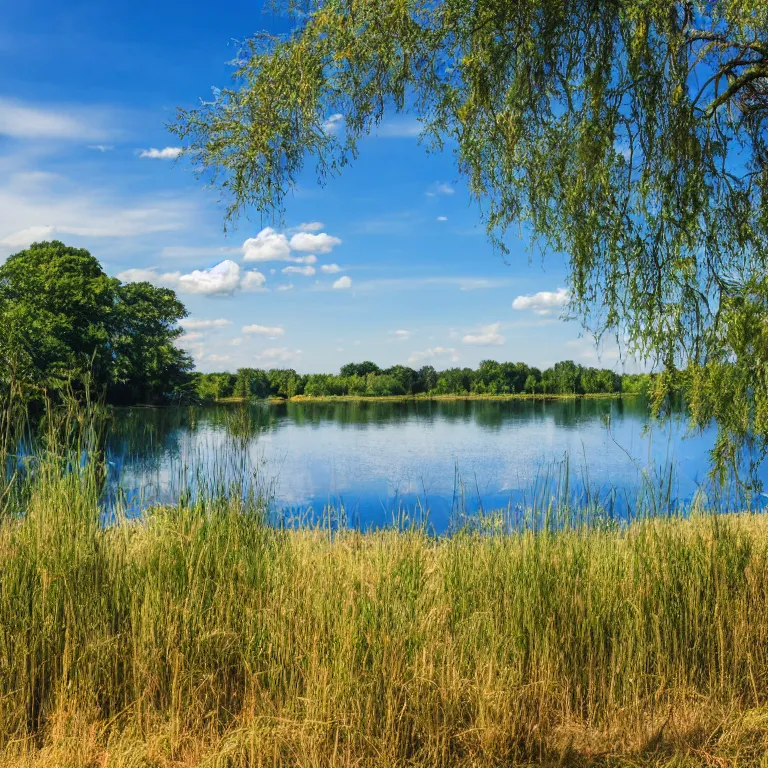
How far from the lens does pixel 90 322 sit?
24.1 metres

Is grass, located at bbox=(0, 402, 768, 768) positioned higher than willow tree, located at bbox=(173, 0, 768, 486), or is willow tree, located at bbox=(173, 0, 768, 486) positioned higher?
willow tree, located at bbox=(173, 0, 768, 486)

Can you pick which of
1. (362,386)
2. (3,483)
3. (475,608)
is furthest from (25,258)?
(362,386)

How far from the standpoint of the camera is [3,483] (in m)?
3.32

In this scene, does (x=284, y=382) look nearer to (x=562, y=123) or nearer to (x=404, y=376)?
(x=404, y=376)

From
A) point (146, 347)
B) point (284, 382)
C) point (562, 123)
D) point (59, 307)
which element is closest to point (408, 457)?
point (146, 347)

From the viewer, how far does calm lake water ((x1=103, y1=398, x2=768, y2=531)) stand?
12.4ft

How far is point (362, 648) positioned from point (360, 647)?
0.01 meters

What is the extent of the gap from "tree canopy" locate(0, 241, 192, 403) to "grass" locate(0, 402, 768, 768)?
16.8m

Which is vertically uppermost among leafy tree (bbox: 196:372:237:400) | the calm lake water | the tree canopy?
the tree canopy

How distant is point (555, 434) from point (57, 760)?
31877 mm

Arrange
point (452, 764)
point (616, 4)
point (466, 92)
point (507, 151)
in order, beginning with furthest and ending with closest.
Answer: point (466, 92) → point (507, 151) → point (616, 4) → point (452, 764)

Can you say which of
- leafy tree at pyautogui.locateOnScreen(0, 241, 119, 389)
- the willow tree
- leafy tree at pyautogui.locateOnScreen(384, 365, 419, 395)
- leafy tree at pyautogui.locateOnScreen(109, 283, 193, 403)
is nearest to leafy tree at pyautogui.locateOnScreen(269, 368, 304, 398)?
leafy tree at pyautogui.locateOnScreen(384, 365, 419, 395)

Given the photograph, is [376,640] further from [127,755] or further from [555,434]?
[555,434]

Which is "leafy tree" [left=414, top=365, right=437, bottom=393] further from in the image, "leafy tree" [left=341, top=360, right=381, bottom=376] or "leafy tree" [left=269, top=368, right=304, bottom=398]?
"leafy tree" [left=269, top=368, right=304, bottom=398]
